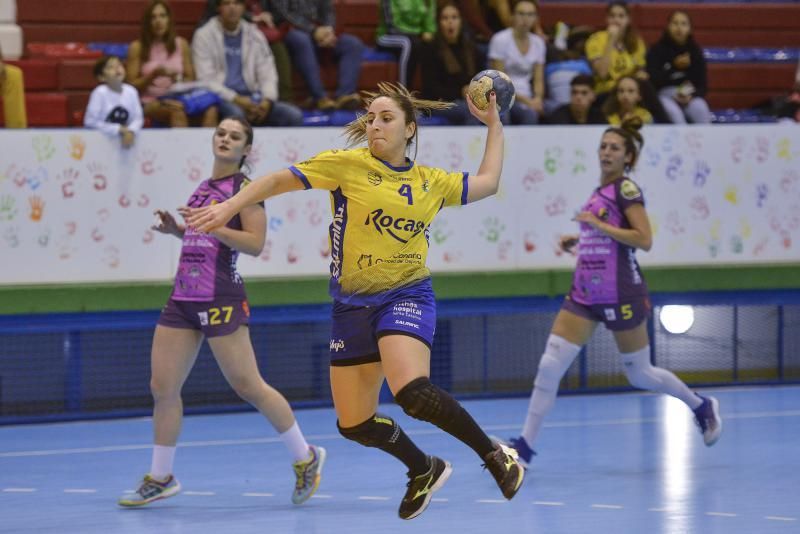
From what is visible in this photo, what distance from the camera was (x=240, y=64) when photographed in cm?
1139

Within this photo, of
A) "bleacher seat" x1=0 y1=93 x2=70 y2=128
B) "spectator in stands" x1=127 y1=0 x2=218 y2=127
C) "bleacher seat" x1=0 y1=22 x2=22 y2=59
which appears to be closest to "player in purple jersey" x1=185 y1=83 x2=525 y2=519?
"spectator in stands" x1=127 y1=0 x2=218 y2=127

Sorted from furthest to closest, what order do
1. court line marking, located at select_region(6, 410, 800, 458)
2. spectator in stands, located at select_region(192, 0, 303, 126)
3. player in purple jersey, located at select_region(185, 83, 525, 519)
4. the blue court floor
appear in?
1. spectator in stands, located at select_region(192, 0, 303, 126)
2. court line marking, located at select_region(6, 410, 800, 458)
3. the blue court floor
4. player in purple jersey, located at select_region(185, 83, 525, 519)

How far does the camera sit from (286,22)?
12.1 m

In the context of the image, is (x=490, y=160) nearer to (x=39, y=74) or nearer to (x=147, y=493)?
(x=147, y=493)

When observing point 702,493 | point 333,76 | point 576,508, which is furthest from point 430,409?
point 333,76

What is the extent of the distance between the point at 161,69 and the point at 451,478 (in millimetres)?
4826

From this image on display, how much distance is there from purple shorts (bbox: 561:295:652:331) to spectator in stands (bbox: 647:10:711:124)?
16.3 ft

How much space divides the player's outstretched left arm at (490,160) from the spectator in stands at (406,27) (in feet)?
20.6

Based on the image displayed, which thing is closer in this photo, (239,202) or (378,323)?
(239,202)

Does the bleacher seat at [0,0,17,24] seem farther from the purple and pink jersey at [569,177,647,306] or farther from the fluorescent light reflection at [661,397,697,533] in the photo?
the fluorescent light reflection at [661,397,697,533]

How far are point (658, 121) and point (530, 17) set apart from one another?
4.92 ft

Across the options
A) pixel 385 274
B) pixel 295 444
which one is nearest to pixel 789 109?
pixel 295 444

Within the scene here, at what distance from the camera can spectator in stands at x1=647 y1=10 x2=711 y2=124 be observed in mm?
12836

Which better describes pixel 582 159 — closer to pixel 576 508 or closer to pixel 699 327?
pixel 699 327
